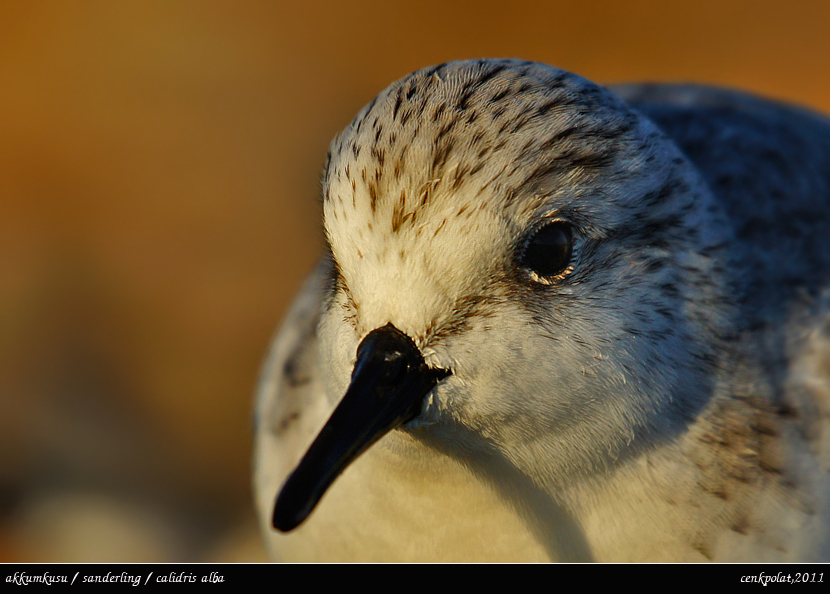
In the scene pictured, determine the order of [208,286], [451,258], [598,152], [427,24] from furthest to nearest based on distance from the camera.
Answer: [427,24] < [208,286] < [598,152] < [451,258]

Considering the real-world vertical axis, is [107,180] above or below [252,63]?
below

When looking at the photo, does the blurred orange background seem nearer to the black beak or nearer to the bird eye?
the black beak

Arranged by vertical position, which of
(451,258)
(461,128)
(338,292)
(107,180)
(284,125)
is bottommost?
(107,180)

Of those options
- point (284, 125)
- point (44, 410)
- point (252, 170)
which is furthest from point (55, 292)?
point (284, 125)

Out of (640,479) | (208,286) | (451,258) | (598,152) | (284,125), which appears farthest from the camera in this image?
(284,125)

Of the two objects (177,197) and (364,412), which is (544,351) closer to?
(364,412)

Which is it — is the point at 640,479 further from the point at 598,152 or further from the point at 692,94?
the point at 692,94

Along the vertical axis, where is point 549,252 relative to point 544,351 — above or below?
above

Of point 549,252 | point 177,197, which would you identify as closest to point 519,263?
point 549,252

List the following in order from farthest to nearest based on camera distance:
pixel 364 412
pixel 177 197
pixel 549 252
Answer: pixel 177 197, pixel 549 252, pixel 364 412
